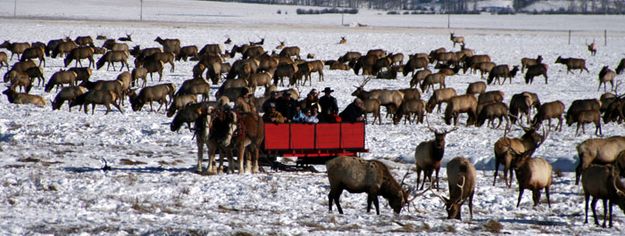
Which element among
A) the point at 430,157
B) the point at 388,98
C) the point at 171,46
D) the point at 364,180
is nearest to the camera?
the point at 364,180

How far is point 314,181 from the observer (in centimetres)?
1697

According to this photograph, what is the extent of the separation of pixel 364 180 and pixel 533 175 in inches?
114

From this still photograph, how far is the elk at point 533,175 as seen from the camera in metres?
15.3

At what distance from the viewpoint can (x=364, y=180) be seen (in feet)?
46.2

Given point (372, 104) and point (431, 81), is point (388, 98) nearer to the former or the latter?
point (372, 104)

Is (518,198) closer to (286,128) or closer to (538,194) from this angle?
(538,194)

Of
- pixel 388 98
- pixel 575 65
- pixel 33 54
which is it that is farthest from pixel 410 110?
pixel 575 65

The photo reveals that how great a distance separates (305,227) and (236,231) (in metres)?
1.13

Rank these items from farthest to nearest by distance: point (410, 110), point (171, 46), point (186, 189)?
point (171, 46) → point (410, 110) → point (186, 189)

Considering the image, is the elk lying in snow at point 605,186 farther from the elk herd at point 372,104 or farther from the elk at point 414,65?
the elk at point 414,65

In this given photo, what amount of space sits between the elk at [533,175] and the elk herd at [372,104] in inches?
0.6

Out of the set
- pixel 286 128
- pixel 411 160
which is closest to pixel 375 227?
pixel 286 128

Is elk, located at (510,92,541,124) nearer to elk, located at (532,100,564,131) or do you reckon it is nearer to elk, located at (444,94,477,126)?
elk, located at (532,100,564,131)

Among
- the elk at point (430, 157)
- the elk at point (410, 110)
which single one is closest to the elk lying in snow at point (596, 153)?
the elk at point (430, 157)
